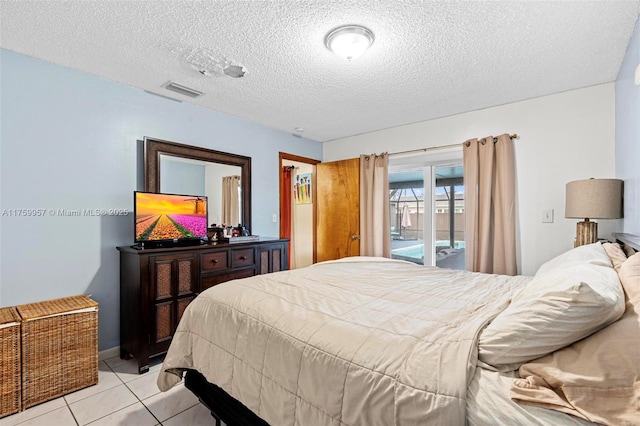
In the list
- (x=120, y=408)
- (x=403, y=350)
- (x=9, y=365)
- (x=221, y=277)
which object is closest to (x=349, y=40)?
(x=403, y=350)

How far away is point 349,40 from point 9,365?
298 centimetres

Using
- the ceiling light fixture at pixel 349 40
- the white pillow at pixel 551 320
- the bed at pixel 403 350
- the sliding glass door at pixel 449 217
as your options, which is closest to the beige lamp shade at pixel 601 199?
the bed at pixel 403 350

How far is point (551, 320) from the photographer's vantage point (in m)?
0.87

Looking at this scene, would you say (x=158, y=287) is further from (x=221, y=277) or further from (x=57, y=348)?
(x=57, y=348)

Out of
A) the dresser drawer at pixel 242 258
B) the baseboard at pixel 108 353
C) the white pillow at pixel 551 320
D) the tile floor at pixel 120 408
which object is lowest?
the tile floor at pixel 120 408

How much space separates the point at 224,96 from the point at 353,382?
285 centimetres

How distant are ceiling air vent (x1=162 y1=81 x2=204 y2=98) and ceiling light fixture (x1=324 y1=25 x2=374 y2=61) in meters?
1.49

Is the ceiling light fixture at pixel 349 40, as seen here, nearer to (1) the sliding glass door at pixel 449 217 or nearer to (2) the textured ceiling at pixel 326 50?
(2) the textured ceiling at pixel 326 50

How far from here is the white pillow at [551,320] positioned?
85 cm

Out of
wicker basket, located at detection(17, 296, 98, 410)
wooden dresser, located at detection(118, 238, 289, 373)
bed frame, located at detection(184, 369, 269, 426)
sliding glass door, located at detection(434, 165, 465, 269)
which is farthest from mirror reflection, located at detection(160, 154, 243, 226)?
sliding glass door, located at detection(434, 165, 465, 269)

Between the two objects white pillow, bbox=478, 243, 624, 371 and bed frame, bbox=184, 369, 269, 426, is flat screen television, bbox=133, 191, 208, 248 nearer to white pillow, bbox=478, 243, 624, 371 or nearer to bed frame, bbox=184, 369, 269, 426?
bed frame, bbox=184, 369, 269, 426

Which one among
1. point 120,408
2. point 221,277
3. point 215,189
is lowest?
point 120,408

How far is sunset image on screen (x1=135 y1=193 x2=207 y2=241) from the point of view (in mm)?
2639

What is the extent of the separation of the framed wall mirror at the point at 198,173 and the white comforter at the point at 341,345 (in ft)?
5.33
